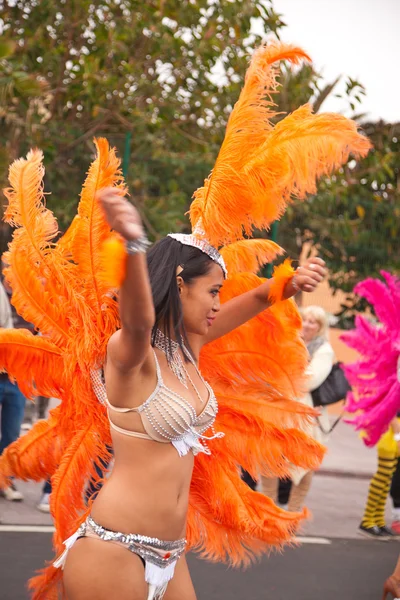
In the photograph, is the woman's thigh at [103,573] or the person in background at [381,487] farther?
the person in background at [381,487]

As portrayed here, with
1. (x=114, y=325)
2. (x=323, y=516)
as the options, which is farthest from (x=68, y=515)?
(x=323, y=516)

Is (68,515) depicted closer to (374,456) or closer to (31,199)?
(31,199)

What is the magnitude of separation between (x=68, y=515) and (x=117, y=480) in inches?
26.2

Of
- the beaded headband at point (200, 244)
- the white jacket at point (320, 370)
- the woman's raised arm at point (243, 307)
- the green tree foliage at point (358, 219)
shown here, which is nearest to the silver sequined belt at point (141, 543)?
the woman's raised arm at point (243, 307)

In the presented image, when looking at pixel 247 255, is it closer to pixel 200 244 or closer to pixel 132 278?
pixel 200 244

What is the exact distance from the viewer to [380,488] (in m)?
7.02

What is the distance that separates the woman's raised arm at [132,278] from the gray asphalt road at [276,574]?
290 centimetres

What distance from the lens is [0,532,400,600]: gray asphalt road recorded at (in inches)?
204

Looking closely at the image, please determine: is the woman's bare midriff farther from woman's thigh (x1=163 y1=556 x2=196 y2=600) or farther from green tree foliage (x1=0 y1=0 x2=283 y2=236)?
green tree foliage (x1=0 y1=0 x2=283 y2=236)

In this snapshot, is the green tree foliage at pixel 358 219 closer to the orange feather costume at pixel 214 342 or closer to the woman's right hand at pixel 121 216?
the orange feather costume at pixel 214 342

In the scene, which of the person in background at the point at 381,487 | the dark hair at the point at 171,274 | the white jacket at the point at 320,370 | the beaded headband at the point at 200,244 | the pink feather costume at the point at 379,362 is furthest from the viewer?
the person in background at the point at 381,487

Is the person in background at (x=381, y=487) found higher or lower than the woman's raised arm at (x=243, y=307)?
lower

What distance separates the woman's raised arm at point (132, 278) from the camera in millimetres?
2152

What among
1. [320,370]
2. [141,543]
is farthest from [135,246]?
[320,370]
